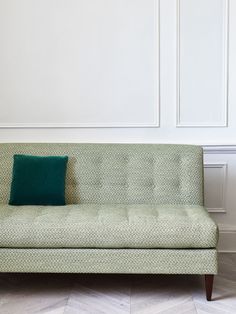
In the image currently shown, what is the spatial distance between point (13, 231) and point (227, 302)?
1.23 m

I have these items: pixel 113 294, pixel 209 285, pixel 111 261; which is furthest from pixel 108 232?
pixel 209 285

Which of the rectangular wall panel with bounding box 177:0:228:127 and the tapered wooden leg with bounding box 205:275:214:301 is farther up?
the rectangular wall panel with bounding box 177:0:228:127

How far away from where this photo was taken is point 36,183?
10.3ft

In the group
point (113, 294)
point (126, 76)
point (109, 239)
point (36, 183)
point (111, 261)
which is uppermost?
point (126, 76)

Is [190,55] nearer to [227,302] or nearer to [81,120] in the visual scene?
[81,120]

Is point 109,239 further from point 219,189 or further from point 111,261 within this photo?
point 219,189

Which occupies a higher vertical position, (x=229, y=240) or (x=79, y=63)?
(x=79, y=63)

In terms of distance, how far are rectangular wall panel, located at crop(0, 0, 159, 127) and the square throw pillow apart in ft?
1.71

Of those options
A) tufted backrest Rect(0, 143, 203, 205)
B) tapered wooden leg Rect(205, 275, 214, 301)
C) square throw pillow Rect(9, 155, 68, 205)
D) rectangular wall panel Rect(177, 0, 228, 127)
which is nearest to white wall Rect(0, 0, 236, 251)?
rectangular wall panel Rect(177, 0, 228, 127)

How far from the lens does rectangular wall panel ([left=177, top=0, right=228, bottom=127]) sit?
3518mm

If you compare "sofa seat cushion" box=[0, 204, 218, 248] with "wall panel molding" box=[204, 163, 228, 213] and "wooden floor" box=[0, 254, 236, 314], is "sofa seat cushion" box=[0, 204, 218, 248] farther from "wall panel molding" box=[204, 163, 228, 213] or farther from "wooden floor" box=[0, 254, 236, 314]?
"wall panel molding" box=[204, 163, 228, 213]

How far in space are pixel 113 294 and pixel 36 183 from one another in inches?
32.9

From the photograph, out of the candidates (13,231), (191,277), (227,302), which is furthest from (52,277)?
(227,302)

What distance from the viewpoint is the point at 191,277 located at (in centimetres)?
315
